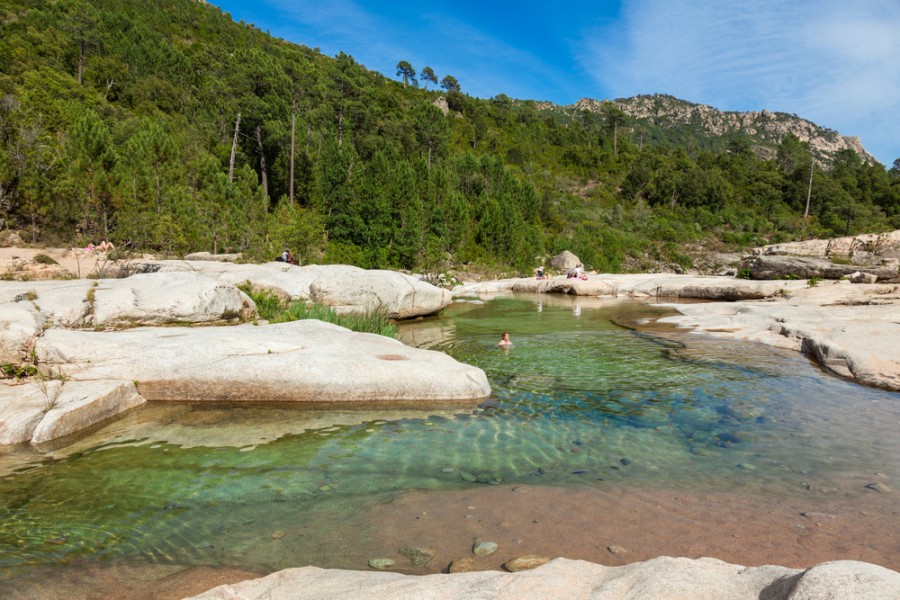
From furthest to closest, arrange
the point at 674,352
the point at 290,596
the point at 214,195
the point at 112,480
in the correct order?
the point at 214,195, the point at 674,352, the point at 112,480, the point at 290,596

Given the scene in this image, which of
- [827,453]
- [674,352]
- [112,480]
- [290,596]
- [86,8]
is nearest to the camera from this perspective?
[290,596]

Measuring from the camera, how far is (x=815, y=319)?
13.9 meters

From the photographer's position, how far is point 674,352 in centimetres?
1271

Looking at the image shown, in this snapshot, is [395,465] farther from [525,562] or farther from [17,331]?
[17,331]

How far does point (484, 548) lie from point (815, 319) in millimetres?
14394

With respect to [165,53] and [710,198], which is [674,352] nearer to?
[165,53]

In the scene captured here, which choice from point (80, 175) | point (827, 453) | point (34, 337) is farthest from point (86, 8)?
point (827, 453)

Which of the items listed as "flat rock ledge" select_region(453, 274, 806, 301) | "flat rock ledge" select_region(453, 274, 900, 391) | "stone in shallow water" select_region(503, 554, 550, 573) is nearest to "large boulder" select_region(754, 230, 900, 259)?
"flat rock ledge" select_region(453, 274, 806, 301)

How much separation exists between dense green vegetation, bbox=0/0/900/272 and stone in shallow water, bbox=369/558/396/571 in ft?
77.3

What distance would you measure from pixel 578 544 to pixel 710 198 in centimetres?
9338

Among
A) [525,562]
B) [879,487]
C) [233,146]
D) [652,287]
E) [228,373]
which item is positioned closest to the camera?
[525,562]

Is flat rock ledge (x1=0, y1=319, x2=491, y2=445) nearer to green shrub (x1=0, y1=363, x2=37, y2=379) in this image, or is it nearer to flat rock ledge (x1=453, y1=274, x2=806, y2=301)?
green shrub (x1=0, y1=363, x2=37, y2=379)

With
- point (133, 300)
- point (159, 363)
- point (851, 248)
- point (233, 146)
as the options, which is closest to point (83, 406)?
point (159, 363)

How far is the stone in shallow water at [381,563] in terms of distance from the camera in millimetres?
4045
